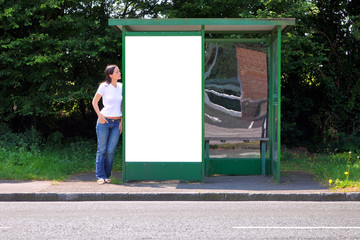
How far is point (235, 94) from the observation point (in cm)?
1029

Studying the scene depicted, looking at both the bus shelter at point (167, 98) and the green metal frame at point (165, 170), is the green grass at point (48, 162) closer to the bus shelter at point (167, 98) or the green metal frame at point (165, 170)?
the green metal frame at point (165, 170)

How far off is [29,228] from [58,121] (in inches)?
382

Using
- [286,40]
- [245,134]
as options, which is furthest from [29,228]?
[286,40]

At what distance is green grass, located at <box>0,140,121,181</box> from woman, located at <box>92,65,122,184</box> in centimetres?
104

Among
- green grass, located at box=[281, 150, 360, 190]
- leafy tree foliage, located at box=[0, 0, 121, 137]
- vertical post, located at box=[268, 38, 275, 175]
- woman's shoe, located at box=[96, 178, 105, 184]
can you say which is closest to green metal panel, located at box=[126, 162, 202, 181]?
woman's shoe, located at box=[96, 178, 105, 184]

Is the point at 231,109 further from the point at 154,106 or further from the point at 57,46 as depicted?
the point at 57,46

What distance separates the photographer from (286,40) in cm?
1219

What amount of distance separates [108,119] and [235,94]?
2.93 m

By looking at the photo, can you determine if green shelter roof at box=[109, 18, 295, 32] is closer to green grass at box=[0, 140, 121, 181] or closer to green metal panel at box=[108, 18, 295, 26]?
green metal panel at box=[108, 18, 295, 26]

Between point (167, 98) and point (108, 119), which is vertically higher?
point (167, 98)

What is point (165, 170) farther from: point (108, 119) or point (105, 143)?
point (108, 119)

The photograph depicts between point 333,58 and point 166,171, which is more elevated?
point 333,58

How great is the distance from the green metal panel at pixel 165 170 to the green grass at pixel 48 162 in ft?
5.24

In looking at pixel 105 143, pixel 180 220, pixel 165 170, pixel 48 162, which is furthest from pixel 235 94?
pixel 180 220
